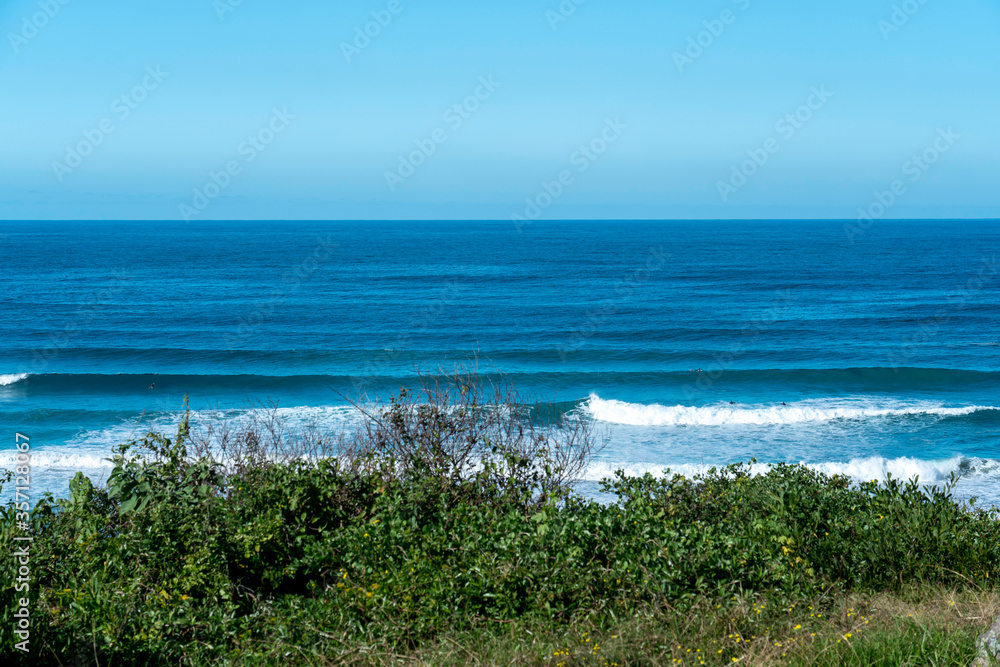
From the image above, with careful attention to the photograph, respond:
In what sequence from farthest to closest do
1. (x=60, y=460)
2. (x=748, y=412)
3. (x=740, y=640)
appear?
(x=748, y=412)
(x=60, y=460)
(x=740, y=640)

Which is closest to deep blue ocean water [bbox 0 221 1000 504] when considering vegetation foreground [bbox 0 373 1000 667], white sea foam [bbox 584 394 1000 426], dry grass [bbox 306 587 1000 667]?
white sea foam [bbox 584 394 1000 426]

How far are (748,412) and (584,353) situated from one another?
10.3 m

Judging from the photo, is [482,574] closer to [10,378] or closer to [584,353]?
[584,353]

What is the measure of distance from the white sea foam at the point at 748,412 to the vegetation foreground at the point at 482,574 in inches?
703

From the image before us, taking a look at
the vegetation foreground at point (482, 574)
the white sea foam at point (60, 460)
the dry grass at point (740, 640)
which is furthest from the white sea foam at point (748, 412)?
the dry grass at point (740, 640)

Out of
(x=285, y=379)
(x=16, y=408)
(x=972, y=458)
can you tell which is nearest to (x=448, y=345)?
(x=285, y=379)

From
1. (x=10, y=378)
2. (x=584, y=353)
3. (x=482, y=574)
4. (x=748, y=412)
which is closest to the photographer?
(x=482, y=574)

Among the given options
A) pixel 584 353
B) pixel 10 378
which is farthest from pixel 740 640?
pixel 10 378

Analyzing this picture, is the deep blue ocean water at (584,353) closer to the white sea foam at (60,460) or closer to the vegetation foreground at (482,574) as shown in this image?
the white sea foam at (60,460)

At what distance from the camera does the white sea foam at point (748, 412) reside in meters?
25.8

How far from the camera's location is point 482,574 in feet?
19.7

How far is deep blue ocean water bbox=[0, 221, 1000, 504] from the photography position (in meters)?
23.5

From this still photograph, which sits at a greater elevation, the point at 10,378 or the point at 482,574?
the point at 10,378

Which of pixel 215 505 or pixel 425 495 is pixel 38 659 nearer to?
pixel 215 505
